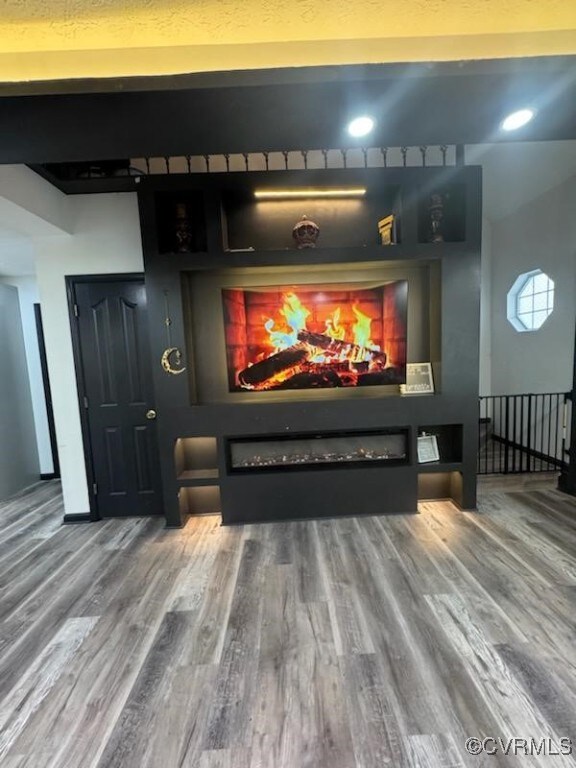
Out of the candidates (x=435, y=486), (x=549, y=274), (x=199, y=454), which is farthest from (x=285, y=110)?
(x=549, y=274)

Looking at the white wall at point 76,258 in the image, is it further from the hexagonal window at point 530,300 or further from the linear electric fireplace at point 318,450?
the hexagonal window at point 530,300

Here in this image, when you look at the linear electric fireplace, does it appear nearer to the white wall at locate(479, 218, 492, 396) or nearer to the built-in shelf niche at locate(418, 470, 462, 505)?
the built-in shelf niche at locate(418, 470, 462, 505)

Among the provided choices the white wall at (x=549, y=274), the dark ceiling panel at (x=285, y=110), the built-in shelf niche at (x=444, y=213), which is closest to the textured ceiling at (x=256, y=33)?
the dark ceiling panel at (x=285, y=110)

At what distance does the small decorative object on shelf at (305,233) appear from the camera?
2727 mm

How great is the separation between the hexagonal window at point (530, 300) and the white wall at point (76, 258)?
4.70m

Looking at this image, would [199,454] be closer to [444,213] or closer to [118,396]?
[118,396]

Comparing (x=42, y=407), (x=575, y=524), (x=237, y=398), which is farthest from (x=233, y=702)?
(x=42, y=407)

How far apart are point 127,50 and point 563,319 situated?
4562 mm

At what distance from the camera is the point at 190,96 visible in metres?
1.18

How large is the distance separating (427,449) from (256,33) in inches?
116

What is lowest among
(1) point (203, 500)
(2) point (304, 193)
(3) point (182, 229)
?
(1) point (203, 500)

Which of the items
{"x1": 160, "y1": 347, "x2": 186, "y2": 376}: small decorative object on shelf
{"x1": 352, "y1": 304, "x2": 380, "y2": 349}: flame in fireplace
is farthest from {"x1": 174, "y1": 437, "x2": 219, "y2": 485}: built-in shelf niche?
{"x1": 352, "y1": 304, "x2": 380, "y2": 349}: flame in fireplace

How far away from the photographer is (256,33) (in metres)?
1.02

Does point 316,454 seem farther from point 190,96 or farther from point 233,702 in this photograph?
point 190,96
